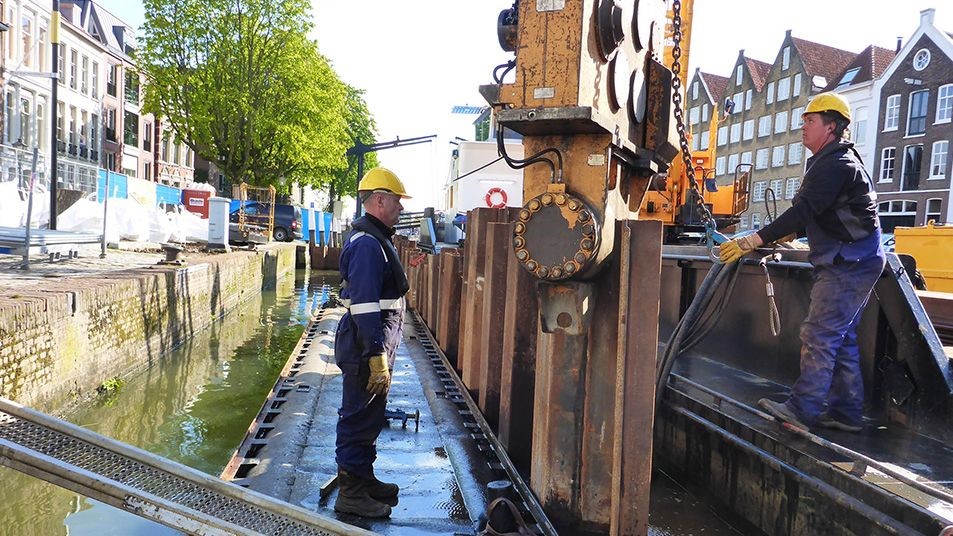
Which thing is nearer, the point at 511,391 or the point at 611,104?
the point at 611,104

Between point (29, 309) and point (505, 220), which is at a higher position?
point (505, 220)

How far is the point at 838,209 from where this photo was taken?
3922mm

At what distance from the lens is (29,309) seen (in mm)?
6449

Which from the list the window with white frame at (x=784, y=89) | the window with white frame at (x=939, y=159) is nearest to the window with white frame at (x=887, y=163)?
the window with white frame at (x=939, y=159)

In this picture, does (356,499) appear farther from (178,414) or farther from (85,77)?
(85,77)

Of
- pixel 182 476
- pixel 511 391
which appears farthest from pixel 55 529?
pixel 511 391

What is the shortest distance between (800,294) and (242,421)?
5874 millimetres

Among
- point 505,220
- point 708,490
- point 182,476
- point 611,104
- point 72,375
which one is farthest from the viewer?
point 72,375

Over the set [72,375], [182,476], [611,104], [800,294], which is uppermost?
[611,104]

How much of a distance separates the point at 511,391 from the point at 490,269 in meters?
1.02

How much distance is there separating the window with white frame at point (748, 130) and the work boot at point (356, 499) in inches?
1898

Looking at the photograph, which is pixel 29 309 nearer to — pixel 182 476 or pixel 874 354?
pixel 182 476

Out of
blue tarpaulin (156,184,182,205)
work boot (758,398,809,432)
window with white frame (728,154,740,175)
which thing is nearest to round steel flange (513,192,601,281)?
work boot (758,398,809,432)

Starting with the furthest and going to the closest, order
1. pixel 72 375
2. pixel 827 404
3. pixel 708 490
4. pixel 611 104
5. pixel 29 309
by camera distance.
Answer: pixel 72 375 < pixel 29 309 < pixel 708 490 < pixel 827 404 < pixel 611 104
